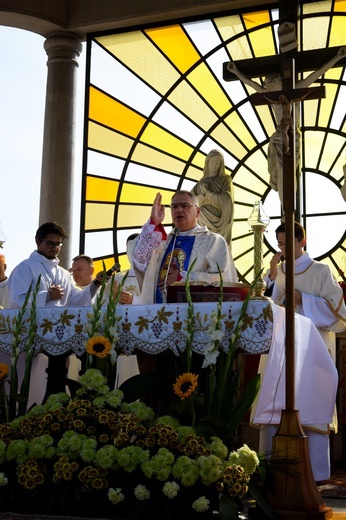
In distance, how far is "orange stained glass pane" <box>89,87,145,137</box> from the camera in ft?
34.3

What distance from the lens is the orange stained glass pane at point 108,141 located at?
34.3 ft

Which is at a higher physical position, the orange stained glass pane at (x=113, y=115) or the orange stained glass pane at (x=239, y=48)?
the orange stained glass pane at (x=239, y=48)

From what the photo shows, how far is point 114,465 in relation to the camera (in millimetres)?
3445

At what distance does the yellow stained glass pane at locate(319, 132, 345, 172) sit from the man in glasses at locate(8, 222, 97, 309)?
4839mm

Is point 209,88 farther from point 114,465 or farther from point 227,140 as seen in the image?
point 114,465

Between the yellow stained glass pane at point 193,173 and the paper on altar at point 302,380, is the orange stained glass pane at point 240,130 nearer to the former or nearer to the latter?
the yellow stained glass pane at point 193,173

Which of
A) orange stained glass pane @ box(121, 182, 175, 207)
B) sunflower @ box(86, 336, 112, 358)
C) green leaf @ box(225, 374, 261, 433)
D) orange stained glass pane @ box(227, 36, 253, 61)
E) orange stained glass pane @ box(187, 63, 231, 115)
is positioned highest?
orange stained glass pane @ box(227, 36, 253, 61)

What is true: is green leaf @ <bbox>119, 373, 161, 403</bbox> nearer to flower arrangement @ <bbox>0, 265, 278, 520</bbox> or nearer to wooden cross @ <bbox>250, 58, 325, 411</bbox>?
flower arrangement @ <bbox>0, 265, 278, 520</bbox>

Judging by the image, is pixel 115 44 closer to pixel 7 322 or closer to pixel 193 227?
pixel 193 227

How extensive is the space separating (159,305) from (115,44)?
7524 millimetres

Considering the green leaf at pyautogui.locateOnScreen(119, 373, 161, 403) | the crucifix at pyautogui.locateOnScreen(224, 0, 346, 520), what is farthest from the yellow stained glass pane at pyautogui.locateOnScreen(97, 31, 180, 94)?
the green leaf at pyautogui.locateOnScreen(119, 373, 161, 403)

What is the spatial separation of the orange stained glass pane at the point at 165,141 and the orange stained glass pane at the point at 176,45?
Result: 790mm

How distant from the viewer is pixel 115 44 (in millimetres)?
10914

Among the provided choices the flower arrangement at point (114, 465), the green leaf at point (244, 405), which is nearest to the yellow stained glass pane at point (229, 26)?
the green leaf at point (244, 405)
